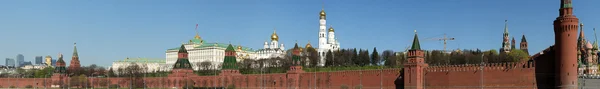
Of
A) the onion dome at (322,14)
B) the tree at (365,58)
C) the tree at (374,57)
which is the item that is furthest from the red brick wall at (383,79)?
the onion dome at (322,14)

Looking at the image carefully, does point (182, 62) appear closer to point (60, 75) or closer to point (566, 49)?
point (60, 75)

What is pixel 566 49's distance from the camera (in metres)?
30.5

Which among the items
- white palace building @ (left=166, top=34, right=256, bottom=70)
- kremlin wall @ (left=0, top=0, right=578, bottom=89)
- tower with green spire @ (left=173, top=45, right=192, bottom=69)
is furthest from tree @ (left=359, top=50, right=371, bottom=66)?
white palace building @ (left=166, top=34, right=256, bottom=70)

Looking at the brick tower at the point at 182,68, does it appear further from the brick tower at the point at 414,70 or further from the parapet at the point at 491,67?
the parapet at the point at 491,67

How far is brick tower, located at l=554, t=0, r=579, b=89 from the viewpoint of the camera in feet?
99.9

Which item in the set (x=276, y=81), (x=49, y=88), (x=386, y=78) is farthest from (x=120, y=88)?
(x=386, y=78)

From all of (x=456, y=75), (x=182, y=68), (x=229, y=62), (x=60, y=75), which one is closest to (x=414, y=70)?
(x=456, y=75)

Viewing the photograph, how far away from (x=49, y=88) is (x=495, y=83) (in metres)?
60.8

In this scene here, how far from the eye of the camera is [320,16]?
116500mm

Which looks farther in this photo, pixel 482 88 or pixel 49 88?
pixel 49 88

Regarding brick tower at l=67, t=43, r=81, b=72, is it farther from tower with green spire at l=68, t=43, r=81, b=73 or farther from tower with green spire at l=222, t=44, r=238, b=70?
tower with green spire at l=222, t=44, r=238, b=70

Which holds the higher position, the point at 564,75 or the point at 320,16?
the point at 320,16

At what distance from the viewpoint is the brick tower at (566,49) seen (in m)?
30.4

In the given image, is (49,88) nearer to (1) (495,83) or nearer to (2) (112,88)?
(2) (112,88)
